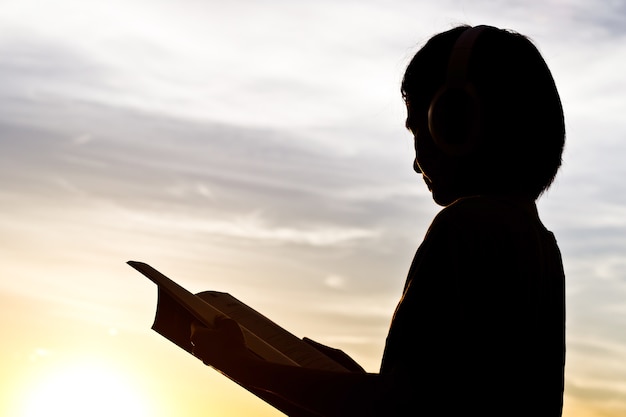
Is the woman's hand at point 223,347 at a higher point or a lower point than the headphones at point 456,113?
lower

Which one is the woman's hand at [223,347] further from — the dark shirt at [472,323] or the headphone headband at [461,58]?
the headphone headband at [461,58]

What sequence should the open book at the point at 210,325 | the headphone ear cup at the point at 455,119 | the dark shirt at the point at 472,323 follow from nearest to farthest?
the dark shirt at the point at 472,323 < the headphone ear cup at the point at 455,119 < the open book at the point at 210,325

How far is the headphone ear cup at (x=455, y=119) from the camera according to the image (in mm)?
2982

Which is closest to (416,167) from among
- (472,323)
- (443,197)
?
(443,197)

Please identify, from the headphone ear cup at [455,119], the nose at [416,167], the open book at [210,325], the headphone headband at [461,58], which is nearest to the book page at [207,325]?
the open book at [210,325]

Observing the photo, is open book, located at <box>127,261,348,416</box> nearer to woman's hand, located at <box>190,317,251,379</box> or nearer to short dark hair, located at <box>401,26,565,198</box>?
woman's hand, located at <box>190,317,251,379</box>

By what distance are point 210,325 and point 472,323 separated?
3.04ft

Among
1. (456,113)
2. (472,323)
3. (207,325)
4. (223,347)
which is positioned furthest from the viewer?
(207,325)

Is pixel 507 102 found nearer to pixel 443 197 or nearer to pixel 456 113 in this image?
pixel 456 113

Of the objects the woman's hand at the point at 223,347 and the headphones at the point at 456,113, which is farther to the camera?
the woman's hand at the point at 223,347

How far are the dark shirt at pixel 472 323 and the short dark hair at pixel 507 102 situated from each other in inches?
7.4

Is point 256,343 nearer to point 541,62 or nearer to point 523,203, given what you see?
point 523,203

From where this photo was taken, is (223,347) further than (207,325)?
No

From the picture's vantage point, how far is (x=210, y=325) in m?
3.24
